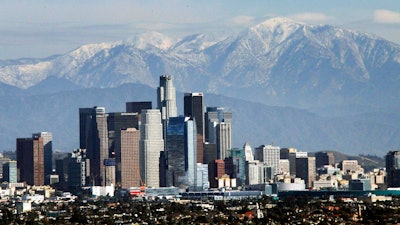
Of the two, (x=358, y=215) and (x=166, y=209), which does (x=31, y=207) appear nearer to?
(x=166, y=209)

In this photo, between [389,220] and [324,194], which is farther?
[324,194]

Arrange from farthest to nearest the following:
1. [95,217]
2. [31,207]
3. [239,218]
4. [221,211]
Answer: [31,207], [221,211], [95,217], [239,218]

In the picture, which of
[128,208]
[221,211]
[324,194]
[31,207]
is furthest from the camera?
[324,194]

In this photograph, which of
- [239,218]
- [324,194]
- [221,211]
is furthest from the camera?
[324,194]

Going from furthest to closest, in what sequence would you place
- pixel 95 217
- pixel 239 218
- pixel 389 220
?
pixel 95 217, pixel 239 218, pixel 389 220

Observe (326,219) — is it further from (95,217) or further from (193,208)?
(193,208)

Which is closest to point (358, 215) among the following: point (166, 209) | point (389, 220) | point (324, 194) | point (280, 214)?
point (280, 214)

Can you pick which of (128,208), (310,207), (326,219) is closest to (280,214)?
(326,219)

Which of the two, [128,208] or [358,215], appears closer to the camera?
[358,215]
